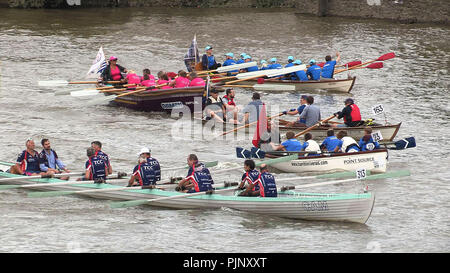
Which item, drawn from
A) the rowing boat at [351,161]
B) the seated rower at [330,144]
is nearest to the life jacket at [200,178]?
the rowing boat at [351,161]

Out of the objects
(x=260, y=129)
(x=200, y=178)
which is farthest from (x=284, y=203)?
(x=260, y=129)

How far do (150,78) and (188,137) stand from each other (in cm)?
429

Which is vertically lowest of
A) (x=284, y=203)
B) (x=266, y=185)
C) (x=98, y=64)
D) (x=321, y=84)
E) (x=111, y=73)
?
(x=284, y=203)

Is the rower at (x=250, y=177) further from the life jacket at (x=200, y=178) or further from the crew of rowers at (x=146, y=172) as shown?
the life jacket at (x=200, y=178)

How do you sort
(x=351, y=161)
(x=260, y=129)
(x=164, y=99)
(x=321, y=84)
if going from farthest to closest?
(x=321, y=84) < (x=164, y=99) < (x=260, y=129) < (x=351, y=161)

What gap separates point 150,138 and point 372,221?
9.52 meters

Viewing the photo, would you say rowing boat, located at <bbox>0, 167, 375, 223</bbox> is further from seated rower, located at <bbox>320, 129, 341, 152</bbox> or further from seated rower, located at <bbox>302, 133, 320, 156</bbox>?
seated rower, located at <bbox>320, 129, 341, 152</bbox>

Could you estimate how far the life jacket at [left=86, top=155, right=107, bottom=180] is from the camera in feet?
62.9

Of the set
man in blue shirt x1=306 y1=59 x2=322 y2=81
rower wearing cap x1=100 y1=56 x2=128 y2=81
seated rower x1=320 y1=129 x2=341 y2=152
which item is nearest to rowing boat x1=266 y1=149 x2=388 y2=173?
seated rower x1=320 y1=129 x2=341 y2=152

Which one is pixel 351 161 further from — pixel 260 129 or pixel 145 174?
pixel 145 174

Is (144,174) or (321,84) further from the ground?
(321,84)

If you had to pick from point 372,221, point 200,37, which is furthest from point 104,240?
point 200,37

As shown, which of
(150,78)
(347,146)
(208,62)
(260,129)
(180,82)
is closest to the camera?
(347,146)

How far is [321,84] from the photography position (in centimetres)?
3169
